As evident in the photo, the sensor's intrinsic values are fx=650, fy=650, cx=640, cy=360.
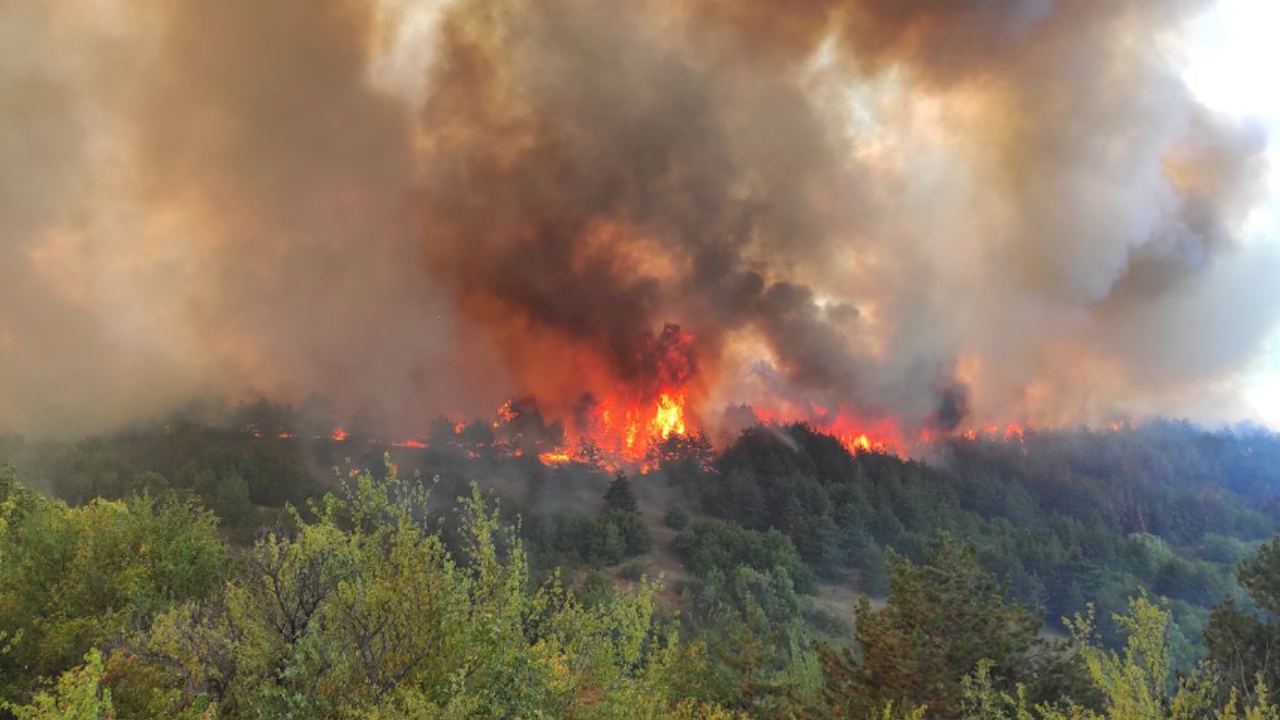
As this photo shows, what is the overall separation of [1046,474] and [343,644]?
20554 cm

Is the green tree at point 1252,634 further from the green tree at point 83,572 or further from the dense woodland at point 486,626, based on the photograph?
the green tree at point 83,572

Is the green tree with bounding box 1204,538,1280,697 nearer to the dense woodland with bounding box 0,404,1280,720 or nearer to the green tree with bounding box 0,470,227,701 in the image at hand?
the dense woodland with bounding box 0,404,1280,720

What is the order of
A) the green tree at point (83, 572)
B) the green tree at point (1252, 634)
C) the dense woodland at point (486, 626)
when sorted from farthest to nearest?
the green tree at point (1252, 634) < the green tree at point (83, 572) < the dense woodland at point (486, 626)

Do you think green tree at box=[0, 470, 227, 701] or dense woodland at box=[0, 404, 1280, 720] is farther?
green tree at box=[0, 470, 227, 701]

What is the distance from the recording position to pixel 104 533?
3350 cm

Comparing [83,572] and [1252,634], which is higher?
[83,572]

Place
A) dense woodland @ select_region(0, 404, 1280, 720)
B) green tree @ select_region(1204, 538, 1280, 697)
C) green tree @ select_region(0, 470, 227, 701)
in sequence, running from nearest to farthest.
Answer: dense woodland @ select_region(0, 404, 1280, 720) < green tree @ select_region(0, 470, 227, 701) < green tree @ select_region(1204, 538, 1280, 697)

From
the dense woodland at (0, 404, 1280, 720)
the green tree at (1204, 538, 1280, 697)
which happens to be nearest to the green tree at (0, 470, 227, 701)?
the dense woodland at (0, 404, 1280, 720)

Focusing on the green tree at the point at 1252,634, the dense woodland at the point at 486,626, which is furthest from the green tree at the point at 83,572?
the green tree at the point at 1252,634

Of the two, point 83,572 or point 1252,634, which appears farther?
point 1252,634

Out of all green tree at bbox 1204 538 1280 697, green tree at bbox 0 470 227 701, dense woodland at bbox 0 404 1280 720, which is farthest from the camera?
green tree at bbox 1204 538 1280 697

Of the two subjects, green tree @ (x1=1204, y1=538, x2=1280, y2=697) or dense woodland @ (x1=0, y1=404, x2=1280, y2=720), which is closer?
dense woodland @ (x1=0, y1=404, x2=1280, y2=720)

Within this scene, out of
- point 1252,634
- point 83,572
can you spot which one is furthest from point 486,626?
point 1252,634

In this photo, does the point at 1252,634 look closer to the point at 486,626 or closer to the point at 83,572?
the point at 486,626
